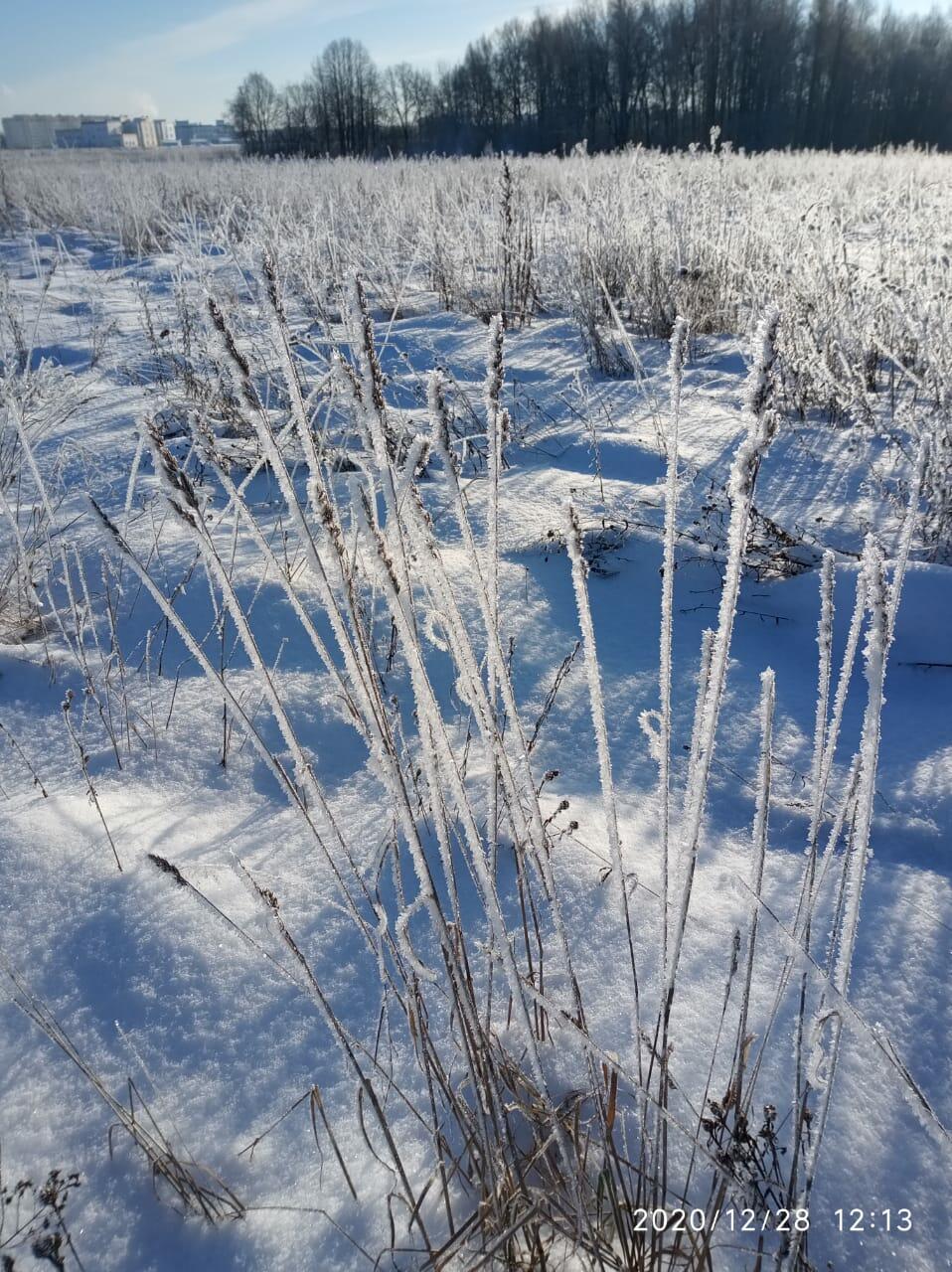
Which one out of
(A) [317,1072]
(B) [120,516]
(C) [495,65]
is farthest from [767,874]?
(C) [495,65]

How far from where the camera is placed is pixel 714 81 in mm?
30906

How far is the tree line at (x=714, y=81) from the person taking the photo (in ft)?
96.9

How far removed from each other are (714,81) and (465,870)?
127 feet

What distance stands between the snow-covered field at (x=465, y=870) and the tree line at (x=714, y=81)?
32.0 m

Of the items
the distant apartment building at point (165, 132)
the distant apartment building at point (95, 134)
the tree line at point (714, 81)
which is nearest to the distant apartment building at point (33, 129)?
the distant apartment building at point (95, 134)

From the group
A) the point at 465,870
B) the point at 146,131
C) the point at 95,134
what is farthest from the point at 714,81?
the point at 146,131

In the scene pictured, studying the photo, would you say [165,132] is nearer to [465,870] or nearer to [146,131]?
[146,131]

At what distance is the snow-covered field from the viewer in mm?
671

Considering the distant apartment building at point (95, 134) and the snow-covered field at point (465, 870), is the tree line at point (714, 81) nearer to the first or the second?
the snow-covered field at point (465, 870)

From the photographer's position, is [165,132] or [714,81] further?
[165,132]

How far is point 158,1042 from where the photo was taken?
96 centimetres

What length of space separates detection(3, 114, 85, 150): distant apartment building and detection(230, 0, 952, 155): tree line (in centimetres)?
5418

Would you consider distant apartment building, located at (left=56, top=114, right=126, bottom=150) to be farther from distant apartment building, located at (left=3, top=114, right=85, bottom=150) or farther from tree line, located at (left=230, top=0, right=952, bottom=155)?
tree line, located at (left=230, top=0, right=952, bottom=155)

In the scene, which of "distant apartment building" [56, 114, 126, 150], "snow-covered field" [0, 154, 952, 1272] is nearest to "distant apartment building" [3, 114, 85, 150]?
"distant apartment building" [56, 114, 126, 150]
